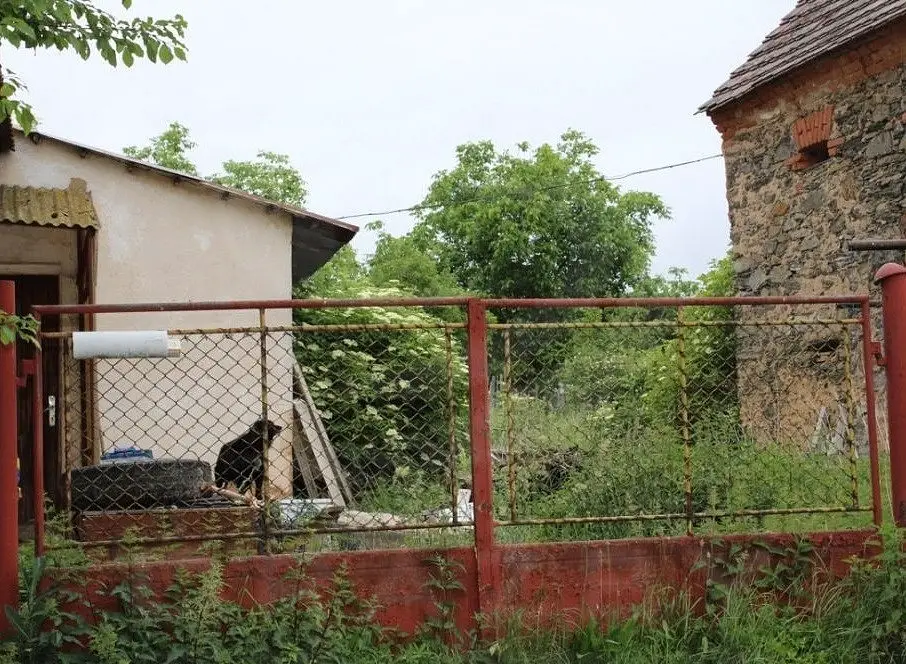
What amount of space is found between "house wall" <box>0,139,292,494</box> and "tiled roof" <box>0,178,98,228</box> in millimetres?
226

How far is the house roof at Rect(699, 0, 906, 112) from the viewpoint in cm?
962

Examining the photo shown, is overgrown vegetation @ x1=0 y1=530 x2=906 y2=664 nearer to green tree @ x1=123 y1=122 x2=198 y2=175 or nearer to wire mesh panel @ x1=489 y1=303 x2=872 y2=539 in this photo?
wire mesh panel @ x1=489 y1=303 x2=872 y2=539

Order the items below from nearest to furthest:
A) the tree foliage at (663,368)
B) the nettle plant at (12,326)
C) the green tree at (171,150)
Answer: the nettle plant at (12,326) → the tree foliage at (663,368) → the green tree at (171,150)

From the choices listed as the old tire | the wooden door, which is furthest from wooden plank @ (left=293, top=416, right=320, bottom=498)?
the old tire

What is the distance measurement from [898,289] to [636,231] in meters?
36.3

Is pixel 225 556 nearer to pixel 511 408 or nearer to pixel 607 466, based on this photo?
pixel 511 408

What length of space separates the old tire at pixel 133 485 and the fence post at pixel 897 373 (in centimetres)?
340

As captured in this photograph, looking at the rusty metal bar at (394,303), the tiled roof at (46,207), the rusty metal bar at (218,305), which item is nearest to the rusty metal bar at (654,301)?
the rusty metal bar at (394,303)

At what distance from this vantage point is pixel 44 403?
27.9 ft

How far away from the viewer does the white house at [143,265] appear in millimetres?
8297

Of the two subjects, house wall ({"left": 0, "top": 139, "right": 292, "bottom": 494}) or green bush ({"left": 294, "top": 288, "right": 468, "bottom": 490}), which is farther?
green bush ({"left": 294, "top": 288, "right": 468, "bottom": 490})

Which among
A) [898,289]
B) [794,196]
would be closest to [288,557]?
[898,289]

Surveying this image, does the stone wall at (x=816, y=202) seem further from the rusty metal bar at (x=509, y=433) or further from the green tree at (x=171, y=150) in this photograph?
the green tree at (x=171, y=150)

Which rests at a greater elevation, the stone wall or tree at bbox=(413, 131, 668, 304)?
tree at bbox=(413, 131, 668, 304)
